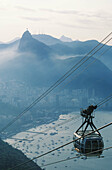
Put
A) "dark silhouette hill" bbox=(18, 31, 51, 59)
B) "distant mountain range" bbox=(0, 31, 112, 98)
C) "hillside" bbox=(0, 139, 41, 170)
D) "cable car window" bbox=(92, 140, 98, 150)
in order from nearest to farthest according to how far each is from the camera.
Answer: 1. "cable car window" bbox=(92, 140, 98, 150)
2. "hillside" bbox=(0, 139, 41, 170)
3. "distant mountain range" bbox=(0, 31, 112, 98)
4. "dark silhouette hill" bbox=(18, 31, 51, 59)

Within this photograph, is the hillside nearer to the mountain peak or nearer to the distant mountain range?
the distant mountain range

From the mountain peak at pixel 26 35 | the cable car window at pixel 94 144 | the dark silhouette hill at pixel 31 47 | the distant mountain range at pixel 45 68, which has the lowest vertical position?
the cable car window at pixel 94 144

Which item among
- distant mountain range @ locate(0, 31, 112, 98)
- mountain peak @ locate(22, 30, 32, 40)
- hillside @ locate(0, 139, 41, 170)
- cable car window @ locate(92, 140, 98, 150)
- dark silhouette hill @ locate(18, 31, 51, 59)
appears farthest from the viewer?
dark silhouette hill @ locate(18, 31, 51, 59)

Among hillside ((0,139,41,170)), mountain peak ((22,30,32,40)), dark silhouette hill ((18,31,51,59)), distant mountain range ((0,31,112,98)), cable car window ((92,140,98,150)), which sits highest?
mountain peak ((22,30,32,40))

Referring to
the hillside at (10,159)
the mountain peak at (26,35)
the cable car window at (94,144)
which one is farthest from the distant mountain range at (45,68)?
the cable car window at (94,144)

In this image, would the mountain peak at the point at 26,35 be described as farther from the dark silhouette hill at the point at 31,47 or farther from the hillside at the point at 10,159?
the hillside at the point at 10,159

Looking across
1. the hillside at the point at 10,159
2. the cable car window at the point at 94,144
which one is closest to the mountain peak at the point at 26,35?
the hillside at the point at 10,159

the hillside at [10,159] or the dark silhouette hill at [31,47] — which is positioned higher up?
the dark silhouette hill at [31,47]

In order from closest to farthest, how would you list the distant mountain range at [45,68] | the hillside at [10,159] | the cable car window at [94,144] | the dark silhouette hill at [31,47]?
the cable car window at [94,144] → the hillside at [10,159] → the distant mountain range at [45,68] → the dark silhouette hill at [31,47]

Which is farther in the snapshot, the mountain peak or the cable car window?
the mountain peak

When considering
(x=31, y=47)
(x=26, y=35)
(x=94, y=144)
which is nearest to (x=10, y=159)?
(x=94, y=144)

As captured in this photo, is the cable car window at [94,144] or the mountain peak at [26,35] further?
the mountain peak at [26,35]

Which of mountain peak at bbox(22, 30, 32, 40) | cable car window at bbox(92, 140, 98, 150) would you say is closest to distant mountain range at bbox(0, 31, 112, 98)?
mountain peak at bbox(22, 30, 32, 40)

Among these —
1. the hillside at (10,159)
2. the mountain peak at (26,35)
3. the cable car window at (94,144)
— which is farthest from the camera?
the mountain peak at (26,35)
